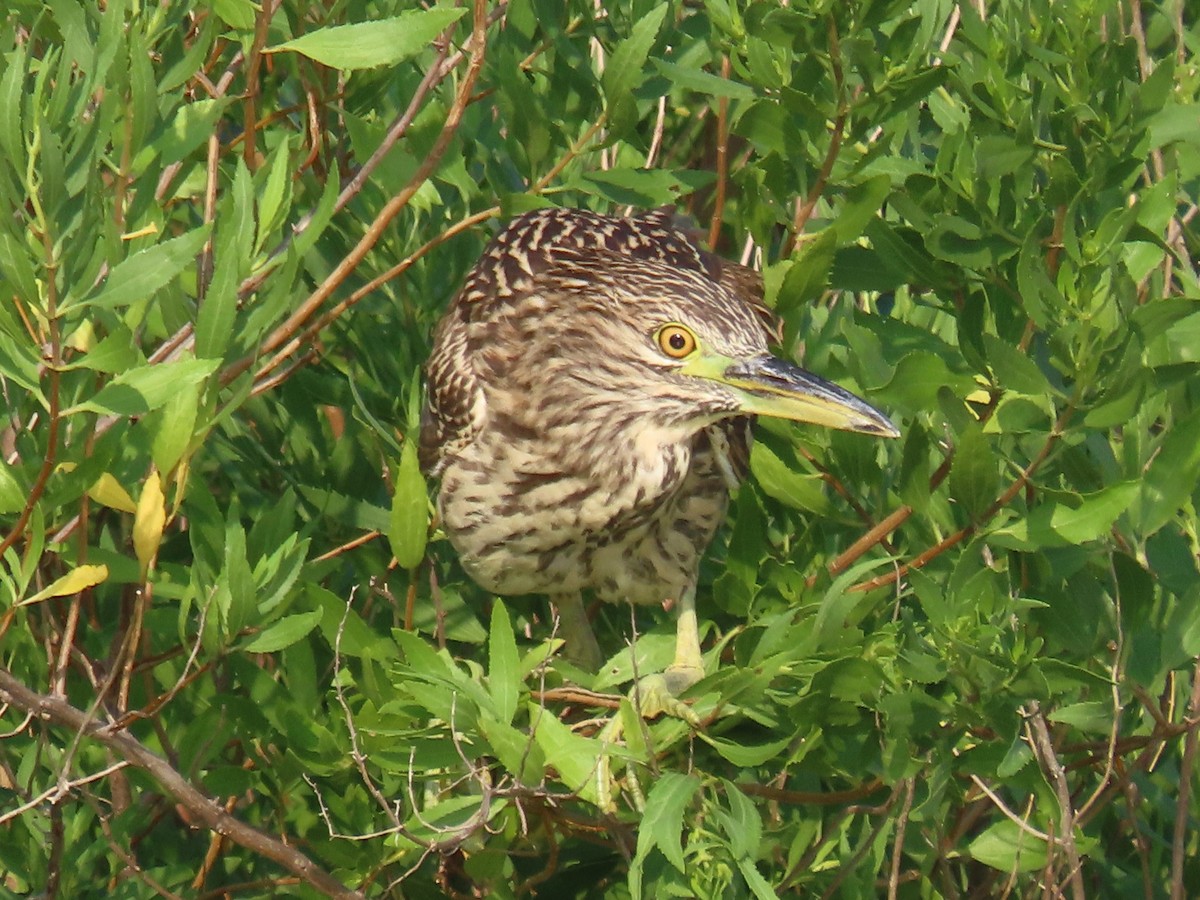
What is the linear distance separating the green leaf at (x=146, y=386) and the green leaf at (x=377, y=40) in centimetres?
63

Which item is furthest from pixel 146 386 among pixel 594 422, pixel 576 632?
pixel 576 632

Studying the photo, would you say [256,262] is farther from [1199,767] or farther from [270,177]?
[1199,767]

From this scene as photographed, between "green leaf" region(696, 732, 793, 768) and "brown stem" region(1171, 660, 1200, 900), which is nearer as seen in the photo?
"green leaf" region(696, 732, 793, 768)

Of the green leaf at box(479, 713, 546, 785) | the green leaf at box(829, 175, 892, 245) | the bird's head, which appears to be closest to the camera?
the green leaf at box(479, 713, 546, 785)

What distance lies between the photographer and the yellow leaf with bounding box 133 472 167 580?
2648 mm

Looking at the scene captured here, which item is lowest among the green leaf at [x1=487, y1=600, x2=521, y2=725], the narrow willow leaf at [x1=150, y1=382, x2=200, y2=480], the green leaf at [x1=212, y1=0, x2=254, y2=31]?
the green leaf at [x1=487, y1=600, x2=521, y2=725]

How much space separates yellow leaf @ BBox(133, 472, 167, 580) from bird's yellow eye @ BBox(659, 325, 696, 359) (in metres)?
1.31

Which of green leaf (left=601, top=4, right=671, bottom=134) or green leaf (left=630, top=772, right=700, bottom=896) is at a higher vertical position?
green leaf (left=601, top=4, right=671, bottom=134)

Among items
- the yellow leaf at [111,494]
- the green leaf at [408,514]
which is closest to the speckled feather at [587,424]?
the green leaf at [408,514]

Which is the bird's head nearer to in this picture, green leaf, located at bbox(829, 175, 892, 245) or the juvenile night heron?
the juvenile night heron

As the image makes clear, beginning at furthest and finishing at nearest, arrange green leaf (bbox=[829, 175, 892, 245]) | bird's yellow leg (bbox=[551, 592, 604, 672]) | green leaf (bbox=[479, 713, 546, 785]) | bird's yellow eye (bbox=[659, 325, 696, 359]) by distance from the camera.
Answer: bird's yellow leg (bbox=[551, 592, 604, 672])
bird's yellow eye (bbox=[659, 325, 696, 359])
green leaf (bbox=[829, 175, 892, 245])
green leaf (bbox=[479, 713, 546, 785])

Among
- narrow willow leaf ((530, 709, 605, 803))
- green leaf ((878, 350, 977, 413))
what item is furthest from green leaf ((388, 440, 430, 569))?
green leaf ((878, 350, 977, 413))

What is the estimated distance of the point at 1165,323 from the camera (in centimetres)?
253

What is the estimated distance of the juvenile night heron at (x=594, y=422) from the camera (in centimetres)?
372
